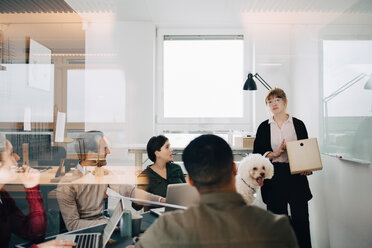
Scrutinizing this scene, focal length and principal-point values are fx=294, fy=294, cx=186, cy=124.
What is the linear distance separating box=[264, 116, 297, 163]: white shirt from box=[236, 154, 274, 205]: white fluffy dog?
0.19 m

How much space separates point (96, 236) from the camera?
136 centimetres

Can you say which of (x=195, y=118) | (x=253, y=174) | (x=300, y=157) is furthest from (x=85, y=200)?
(x=195, y=118)

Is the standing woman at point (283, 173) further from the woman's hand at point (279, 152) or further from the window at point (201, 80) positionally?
the window at point (201, 80)

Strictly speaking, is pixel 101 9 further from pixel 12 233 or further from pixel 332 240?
pixel 332 240

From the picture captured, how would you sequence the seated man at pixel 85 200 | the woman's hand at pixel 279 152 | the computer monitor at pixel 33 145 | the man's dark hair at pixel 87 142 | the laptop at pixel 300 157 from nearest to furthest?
the seated man at pixel 85 200
the laptop at pixel 300 157
the woman's hand at pixel 279 152
the computer monitor at pixel 33 145
the man's dark hair at pixel 87 142

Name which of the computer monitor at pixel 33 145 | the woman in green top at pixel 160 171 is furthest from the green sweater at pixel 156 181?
the computer monitor at pixel 33 145

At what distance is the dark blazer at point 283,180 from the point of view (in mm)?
2525

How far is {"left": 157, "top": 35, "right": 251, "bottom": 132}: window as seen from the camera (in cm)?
421

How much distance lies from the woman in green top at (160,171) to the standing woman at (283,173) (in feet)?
2.68

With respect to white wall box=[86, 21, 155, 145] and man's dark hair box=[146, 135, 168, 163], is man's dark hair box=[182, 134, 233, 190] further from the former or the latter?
white wall box=[86, 21, 155, 145]

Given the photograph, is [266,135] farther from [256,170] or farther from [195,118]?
[195,118]

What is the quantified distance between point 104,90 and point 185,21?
4.88 ft

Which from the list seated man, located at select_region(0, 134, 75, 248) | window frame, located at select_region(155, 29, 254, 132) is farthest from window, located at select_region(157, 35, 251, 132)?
seated man, located at select_region(0, 134, 75, 248)

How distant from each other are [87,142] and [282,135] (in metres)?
2.51
